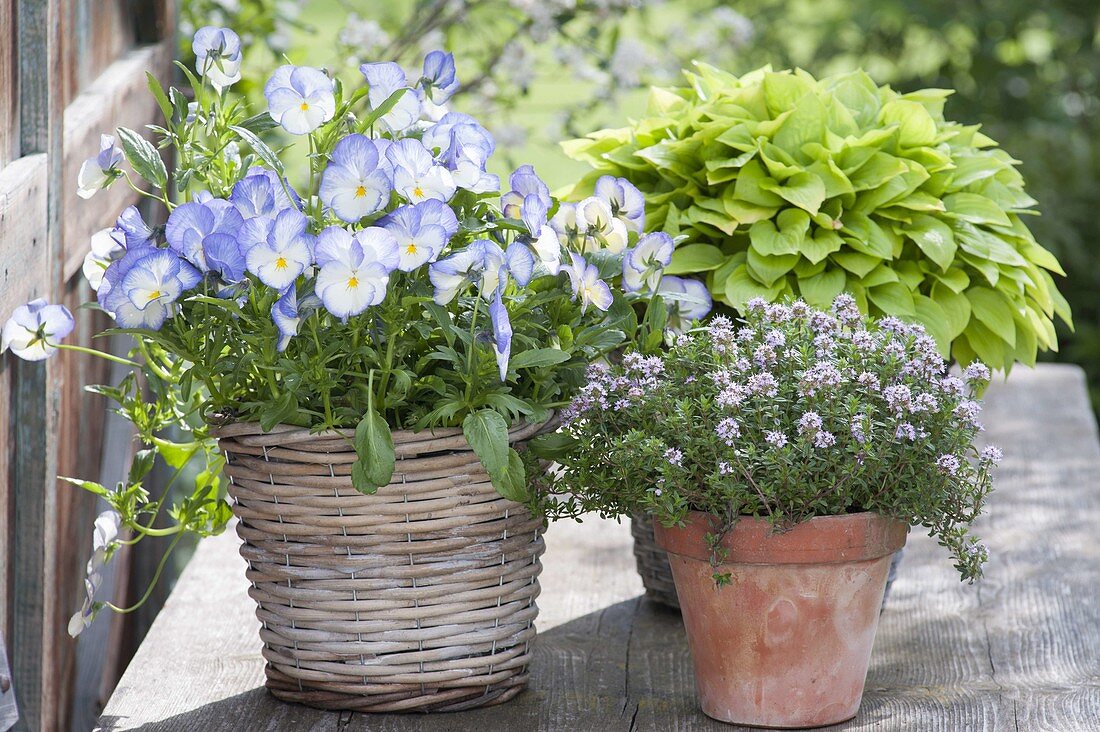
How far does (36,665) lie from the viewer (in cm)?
156

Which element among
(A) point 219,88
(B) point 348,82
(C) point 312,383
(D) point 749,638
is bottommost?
(D) point 749,638

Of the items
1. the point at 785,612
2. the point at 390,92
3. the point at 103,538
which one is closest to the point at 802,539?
the point at 785,612

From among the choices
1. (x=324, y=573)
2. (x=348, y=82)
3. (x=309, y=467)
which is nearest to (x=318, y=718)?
(x=324, y=573)

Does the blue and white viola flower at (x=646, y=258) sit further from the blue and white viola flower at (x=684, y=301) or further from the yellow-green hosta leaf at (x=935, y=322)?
the yellow-green hosta leaf at (x=935, y=322)

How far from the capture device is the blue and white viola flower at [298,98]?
1.17 m

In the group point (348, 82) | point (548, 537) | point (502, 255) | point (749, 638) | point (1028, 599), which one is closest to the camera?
point (502, 255)

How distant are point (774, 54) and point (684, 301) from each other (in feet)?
12.3

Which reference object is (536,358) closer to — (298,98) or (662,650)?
(298,98)

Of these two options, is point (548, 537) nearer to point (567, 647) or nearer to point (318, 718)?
point (567, 647)

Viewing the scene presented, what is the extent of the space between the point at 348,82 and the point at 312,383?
2.09m

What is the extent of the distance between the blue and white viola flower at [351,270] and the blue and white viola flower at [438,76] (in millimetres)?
299

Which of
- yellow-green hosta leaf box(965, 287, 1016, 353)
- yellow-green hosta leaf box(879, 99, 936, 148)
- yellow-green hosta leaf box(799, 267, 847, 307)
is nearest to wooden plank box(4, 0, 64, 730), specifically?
yellow-green hosta leaf box(799, 267, 847, 307)

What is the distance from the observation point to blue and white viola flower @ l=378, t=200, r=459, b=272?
113cm

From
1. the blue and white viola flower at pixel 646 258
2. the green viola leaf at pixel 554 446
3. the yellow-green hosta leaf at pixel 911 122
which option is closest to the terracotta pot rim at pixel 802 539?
the green viola leaf at pixel 554 446
